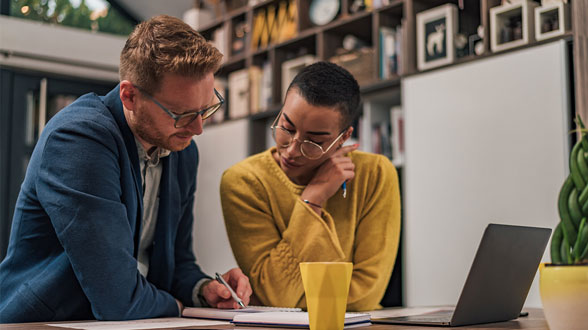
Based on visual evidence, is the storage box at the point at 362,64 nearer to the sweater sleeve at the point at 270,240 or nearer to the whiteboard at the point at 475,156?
the whiteboard at the point at 475,156

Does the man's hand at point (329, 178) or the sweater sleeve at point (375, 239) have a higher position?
the man's hand at point (329, 178)

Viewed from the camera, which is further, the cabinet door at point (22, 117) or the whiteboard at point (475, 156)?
the cabinet door at point (22, 117)

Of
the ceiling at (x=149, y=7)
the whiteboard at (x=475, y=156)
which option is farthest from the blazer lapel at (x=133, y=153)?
the ceiling at (x=149, y=7)

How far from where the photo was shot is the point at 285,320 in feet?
3.40

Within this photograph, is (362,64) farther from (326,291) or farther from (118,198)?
(326,291)

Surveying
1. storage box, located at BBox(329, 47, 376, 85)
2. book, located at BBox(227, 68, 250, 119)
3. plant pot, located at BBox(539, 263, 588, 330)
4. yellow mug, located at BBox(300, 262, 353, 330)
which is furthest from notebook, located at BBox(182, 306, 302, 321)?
book, located at BBox(227, 68, 250, 119)

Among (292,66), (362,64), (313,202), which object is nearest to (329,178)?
(313,202)

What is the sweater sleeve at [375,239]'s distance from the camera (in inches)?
66.8

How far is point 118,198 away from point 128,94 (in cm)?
26

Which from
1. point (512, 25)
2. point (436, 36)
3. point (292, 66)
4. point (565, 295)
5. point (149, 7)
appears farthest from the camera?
point (149, 7)

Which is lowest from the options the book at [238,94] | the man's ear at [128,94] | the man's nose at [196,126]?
the man's nose at [196,126]

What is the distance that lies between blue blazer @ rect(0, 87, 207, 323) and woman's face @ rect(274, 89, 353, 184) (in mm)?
459

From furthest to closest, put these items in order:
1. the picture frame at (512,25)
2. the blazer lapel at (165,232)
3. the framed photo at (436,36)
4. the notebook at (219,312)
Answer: the framed photo at (436,36), the picture frame at (512,25), the blazer lapel at (165,232), the notebook at (219,312)

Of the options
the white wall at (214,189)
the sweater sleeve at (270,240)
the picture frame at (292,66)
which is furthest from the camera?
the white wall at (214,189)
